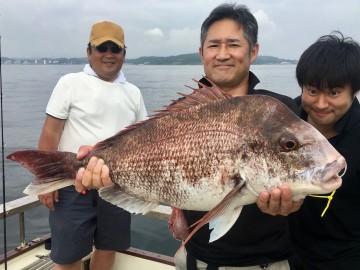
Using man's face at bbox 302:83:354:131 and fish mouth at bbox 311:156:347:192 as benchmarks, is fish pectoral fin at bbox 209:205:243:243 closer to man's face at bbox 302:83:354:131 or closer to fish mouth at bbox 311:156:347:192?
fish mouth at bbox 311:156:347:192

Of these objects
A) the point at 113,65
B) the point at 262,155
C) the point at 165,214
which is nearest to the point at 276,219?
the point at 262,155

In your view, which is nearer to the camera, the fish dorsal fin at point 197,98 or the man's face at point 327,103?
the fish dorsal fin at point 197,98

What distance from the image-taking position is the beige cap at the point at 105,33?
422cm

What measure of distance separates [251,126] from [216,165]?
0.30 m

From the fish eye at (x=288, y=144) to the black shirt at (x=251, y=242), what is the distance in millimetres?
481

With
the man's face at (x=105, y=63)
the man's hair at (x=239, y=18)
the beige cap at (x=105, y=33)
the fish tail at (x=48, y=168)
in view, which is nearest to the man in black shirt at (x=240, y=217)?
the man's hair at (x=239, y=18)

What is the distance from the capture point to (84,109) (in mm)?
3904

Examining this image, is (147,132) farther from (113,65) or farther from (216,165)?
(113,65)

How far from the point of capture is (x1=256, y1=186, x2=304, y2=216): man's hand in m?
2.04

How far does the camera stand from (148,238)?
7.89m

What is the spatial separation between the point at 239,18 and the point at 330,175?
1292 millimetres

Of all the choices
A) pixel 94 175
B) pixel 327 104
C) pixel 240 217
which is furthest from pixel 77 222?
pixel 327 104

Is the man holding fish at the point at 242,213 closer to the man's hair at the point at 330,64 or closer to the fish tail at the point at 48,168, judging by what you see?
the fish tail at the point at 48,168

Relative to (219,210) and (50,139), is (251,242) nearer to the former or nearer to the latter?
(219,210)
